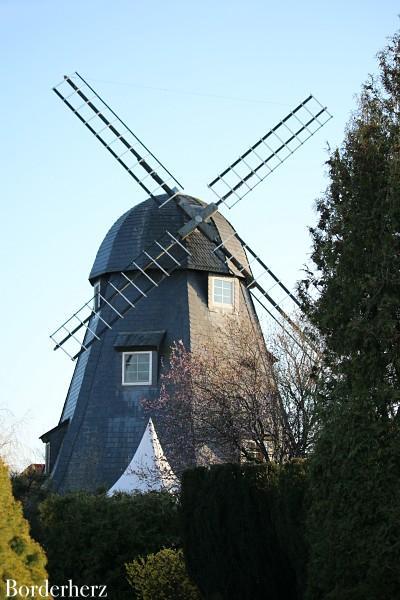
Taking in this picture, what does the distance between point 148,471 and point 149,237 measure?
8.75 m

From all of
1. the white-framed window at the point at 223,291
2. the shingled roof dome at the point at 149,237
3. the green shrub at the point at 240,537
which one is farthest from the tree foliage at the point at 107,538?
the white-framed window at the point at 223,291

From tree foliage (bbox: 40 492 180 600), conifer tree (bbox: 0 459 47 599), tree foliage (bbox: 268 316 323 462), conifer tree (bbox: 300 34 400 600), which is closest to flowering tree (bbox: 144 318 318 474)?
tree foliage (bbox: 268 316 323 462)

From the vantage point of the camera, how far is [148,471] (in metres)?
28.2

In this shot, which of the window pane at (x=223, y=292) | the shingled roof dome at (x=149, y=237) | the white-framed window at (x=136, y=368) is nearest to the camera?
the white-framed window at (x=136, y=368)

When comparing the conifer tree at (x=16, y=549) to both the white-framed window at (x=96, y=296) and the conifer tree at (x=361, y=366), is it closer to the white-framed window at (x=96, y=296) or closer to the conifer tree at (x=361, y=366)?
the conifer tree at (x=361, y=366)

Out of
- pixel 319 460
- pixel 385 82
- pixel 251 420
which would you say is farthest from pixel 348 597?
pixel 251 420

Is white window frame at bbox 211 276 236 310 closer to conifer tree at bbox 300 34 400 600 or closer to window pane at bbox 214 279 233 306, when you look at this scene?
window pane at bbox 214 279 233 306

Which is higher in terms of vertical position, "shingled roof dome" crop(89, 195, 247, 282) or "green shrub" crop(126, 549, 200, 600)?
"shingled roof dome" crop(89, 195, 247, 282)

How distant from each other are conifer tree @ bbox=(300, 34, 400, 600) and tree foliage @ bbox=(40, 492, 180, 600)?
5.69 meters

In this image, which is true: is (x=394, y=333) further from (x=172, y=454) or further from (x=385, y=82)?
(x=172, y=454)

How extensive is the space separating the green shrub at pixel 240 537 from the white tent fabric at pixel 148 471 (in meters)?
9.29

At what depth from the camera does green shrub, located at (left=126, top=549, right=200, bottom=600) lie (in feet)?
60.6

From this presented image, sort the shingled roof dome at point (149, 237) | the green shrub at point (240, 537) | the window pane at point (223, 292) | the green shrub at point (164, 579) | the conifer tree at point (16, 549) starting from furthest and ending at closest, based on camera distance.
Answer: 1. the window pane at point (223, 292)
2. the shingled roof dome at point (149, 237)
3. the green shrub at point (164, 579)
4. the green shrub at point (240, 537)
5. the conifer tree at point (16, 549)

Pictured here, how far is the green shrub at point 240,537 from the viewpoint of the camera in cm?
1725
